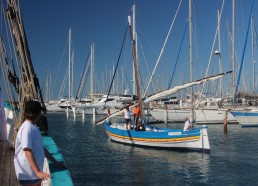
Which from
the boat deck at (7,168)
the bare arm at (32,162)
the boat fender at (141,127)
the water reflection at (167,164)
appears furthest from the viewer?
the boat fender at (141,127)

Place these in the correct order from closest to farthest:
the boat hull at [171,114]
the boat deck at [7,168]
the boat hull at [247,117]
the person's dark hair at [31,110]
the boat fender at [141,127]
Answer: the person's dark hair at [31,110] → the boat deck at [7,168] → the boat fender at [141,127] → the boat hull at [247,117] → the boat hull at [171,114]

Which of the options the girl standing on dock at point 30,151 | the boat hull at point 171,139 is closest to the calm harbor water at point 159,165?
the boat hull at point 171,139

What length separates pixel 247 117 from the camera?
3688 centimetres

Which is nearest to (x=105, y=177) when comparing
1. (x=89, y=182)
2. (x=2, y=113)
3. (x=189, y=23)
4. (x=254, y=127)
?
(x=89, y=182)

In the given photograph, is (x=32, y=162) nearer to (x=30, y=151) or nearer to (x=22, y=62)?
(x=30, y=151)

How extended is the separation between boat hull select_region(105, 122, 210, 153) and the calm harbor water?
1.47 feet

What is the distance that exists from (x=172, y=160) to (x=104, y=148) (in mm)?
6426

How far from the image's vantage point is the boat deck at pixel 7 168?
6.42 metres

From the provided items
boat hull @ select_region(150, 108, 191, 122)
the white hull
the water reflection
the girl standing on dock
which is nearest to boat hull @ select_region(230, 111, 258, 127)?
the white hull

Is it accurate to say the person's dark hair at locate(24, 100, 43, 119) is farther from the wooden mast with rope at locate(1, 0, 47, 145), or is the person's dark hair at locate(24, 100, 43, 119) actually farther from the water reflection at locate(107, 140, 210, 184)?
the water reflection at locate(107, 140, 210, 184)

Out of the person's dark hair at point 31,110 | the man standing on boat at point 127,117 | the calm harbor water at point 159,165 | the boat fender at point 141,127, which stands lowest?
the calm harbor water at point 159,165

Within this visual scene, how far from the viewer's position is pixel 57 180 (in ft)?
17.7

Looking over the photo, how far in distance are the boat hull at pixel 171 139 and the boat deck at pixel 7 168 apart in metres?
12.4

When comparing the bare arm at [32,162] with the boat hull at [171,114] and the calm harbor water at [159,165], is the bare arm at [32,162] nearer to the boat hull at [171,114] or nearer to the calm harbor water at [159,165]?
the calm harbor water at [159,165]
